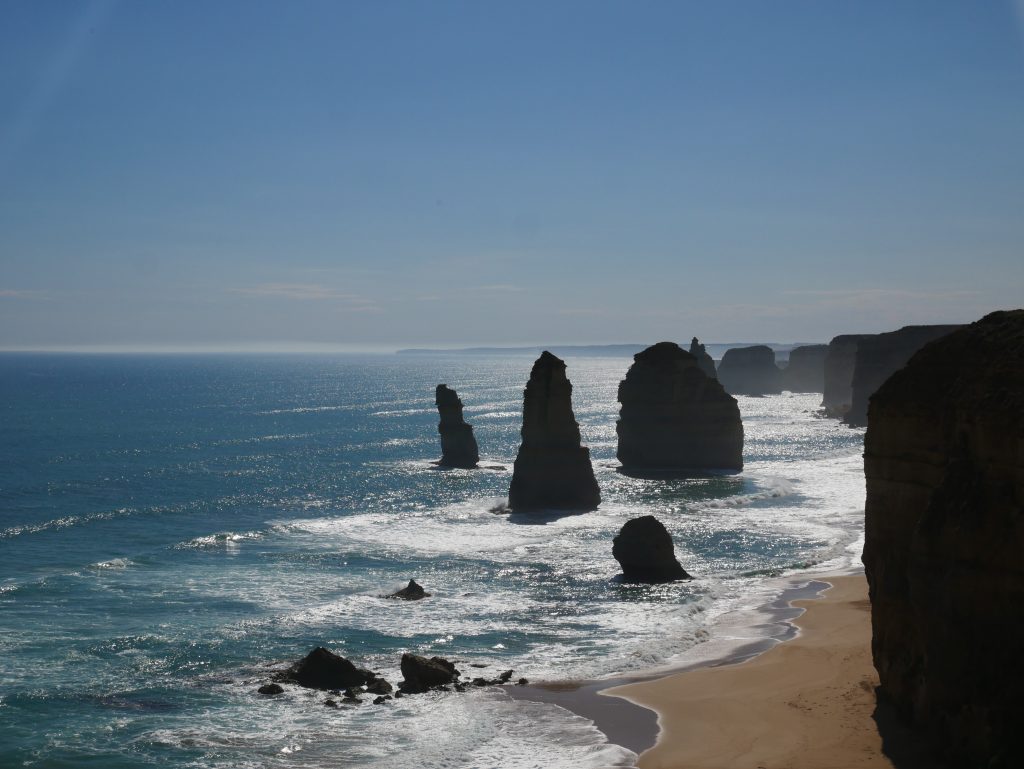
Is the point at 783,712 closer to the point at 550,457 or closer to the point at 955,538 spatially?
the point at 955,538

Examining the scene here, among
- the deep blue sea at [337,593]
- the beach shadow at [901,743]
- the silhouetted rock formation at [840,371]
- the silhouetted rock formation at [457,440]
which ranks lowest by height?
the deep blue sea at [337,593]

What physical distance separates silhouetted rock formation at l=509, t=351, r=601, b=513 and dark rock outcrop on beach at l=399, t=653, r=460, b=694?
114 feet

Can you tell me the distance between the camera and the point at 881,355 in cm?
12056

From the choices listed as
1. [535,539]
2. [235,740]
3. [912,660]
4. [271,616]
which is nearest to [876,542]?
[912,660]

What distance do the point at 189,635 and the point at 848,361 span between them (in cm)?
14174

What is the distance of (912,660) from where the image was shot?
24.7m

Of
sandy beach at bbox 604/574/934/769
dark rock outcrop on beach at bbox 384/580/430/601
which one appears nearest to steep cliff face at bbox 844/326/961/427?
dark rock outcrop on beach at bbox 384/580/430/601

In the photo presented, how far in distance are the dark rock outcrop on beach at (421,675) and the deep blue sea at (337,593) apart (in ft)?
2.06

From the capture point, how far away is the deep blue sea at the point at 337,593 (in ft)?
93.9

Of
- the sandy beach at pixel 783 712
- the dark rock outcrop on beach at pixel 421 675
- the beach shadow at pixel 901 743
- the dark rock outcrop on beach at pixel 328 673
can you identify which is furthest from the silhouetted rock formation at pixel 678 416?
the beach shadow at pixel 901 743

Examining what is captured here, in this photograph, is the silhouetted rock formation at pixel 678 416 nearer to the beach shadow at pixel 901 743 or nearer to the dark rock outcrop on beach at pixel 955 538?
the beach shadow at pixel 901 743

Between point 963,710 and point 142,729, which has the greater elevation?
point 963,710

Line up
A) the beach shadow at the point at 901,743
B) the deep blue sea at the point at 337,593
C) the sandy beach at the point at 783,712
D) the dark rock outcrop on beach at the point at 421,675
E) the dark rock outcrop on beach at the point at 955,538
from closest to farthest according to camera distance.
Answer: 1. the dark rock outcrop on beach at the point at 955,538
2. the beach shadow at the point at 901,743
3. the sandy beach at the point at 783,712
4. the deep blue sea at the point at 337,593
5. the dark rock outcrop on beach at the point at 421,675

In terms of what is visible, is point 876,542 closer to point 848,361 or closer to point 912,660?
point 912,660
